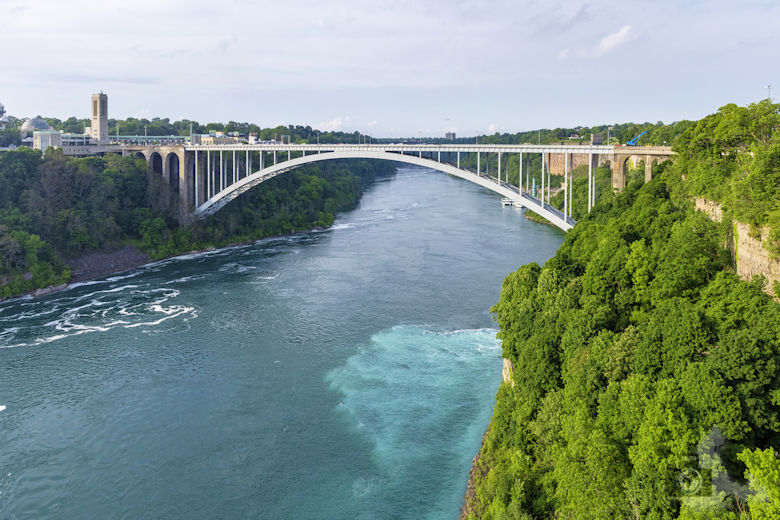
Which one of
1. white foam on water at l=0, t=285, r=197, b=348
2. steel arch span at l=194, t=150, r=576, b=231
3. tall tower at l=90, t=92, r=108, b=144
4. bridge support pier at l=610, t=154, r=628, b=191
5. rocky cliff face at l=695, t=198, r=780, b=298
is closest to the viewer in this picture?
rocky cliff face at l=695, t=198, r=780, b=298

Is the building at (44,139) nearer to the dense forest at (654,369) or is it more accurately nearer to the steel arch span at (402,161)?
the steel arch span at (402,161)

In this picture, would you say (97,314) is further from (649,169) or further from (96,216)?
(649,169)

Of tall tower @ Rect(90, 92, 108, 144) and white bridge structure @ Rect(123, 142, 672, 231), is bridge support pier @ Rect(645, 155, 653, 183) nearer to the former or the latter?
white bridge structure @ Rect(123, 142, 672, 231)

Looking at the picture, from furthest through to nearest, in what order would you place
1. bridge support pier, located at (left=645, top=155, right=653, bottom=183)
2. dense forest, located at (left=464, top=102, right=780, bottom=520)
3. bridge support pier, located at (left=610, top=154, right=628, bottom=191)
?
1. bridge support pier, located at (left=610, top=154, right=628, bottom=191)
2. bridge support pier, located at (left=645, top=155, right=653, bottom=183)
3. dense forest, located at (left=464, top=102, right=780, bottom=520)

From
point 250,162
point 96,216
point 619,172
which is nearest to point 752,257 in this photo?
point 619,172

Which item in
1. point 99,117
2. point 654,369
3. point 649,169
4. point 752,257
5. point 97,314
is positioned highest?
point 99,117

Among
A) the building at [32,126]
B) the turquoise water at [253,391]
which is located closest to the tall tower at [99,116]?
the building at [32,126]

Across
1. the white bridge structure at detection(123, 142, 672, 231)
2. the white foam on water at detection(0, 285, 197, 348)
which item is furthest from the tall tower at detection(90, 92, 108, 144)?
the white foam on water at detection(0, 285, 197, 348)
